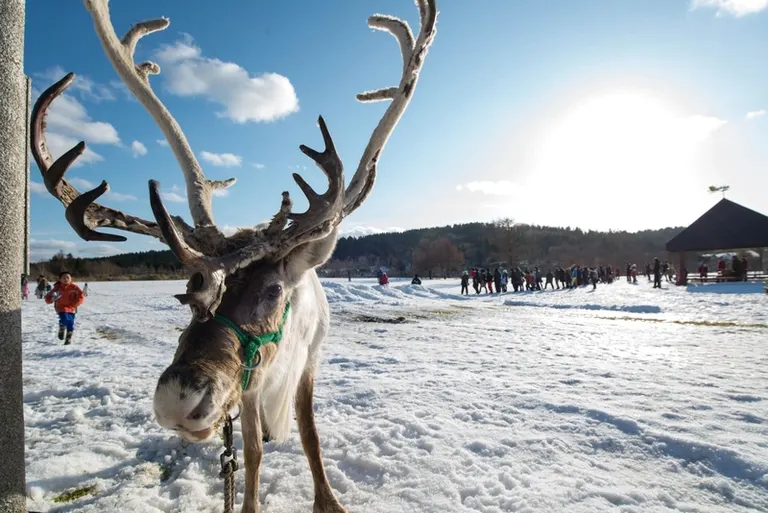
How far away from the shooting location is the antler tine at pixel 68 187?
6.14 feet

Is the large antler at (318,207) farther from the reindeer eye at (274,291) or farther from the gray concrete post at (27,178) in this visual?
the gray concrete post at (27,178)

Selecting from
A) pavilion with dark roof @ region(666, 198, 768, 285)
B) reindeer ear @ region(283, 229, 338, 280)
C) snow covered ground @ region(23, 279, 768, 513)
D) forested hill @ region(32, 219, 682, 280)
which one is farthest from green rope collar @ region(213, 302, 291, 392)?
forested hill @ region(32, 219, 682, 280)

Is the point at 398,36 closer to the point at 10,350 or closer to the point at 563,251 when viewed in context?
the point at 10,350

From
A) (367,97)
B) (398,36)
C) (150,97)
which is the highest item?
(398,36)

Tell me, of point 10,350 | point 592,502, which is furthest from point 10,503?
point 592,502

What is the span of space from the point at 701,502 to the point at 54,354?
33.8ft

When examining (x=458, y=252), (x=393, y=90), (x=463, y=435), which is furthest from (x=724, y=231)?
(x=458, y=252)

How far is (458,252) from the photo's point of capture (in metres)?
84.1

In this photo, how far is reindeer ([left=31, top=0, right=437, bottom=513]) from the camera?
1625 millimetres

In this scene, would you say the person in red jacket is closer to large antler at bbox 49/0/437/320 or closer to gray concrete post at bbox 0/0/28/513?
large antler at bbox 49/0/437/320

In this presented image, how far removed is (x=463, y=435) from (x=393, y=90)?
3.31 m

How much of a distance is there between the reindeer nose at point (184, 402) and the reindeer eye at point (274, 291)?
588mm

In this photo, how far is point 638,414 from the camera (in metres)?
4.18

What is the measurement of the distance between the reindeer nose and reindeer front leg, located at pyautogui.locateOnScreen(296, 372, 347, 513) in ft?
4.80
